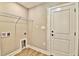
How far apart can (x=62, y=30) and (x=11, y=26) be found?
2.81ft

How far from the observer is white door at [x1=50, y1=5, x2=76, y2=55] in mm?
1245

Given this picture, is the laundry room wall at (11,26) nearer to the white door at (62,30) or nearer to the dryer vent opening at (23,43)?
the dryer vent opening at (23,43)

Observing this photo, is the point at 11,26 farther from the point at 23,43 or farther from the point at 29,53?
the point at 29,53

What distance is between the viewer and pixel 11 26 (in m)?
1.20

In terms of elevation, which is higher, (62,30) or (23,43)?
(62,30)

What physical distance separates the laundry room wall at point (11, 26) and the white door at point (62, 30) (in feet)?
1.62

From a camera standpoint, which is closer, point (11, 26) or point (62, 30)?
point (11, 26)

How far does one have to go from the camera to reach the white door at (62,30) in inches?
49.0

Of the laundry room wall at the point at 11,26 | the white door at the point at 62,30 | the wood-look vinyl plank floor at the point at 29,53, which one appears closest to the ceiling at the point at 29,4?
the laundry room wall at the point at 11,26

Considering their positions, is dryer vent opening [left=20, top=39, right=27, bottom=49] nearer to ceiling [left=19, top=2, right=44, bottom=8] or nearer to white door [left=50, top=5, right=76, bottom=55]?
white door [left=50, top=5, right=76, bottom=55]

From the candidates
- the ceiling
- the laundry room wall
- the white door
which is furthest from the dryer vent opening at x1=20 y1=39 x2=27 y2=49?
the ceiling

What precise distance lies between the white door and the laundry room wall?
1.62ft

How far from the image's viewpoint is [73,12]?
4.08 ft

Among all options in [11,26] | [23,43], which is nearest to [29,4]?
[11,26]
